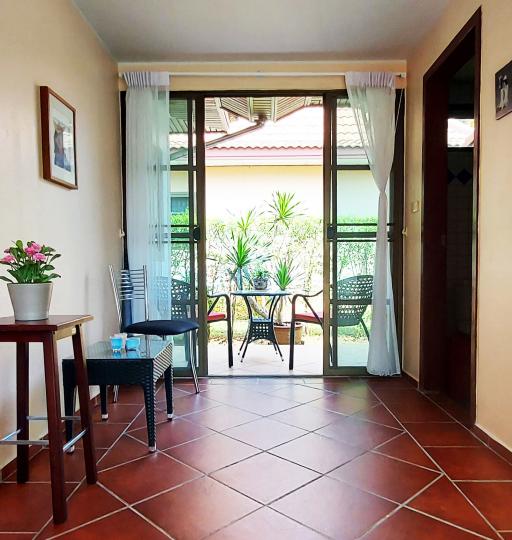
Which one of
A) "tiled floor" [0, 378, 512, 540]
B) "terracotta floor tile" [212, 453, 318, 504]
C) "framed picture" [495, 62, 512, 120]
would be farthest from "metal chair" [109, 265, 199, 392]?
"framed picture" [495, 62, 512, 120]

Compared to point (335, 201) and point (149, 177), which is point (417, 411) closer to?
point (335, 201)

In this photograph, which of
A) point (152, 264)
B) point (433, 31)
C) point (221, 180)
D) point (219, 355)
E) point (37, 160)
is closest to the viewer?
point (37, 160)

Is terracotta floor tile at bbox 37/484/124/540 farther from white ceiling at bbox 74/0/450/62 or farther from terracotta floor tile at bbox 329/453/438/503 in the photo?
white ceiling at bbox 74/0/450/62

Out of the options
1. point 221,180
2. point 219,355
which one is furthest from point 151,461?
point 221,180

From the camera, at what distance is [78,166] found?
2.83 metres

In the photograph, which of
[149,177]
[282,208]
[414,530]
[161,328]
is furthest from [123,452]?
[282,208]

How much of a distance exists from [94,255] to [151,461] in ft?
4.96

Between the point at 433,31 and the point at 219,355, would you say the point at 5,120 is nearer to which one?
the point at 433,31

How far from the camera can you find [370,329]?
11.8ft

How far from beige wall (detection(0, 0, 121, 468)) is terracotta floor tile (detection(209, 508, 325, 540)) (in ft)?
3.63

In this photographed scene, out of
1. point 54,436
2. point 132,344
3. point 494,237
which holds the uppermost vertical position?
point 494,237

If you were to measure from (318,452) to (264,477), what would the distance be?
0.38m

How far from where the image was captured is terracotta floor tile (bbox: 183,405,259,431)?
2631mm

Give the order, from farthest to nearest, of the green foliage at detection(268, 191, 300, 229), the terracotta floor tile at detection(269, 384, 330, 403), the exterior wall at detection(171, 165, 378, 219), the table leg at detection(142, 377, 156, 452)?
1. the exterior wall at detection(171, 165, 378, 219)
2. the green foliage at detection(268, 191, 300, 229)
3. the terracotta floor tile at detection(269, 384, 330, 403)
4. the table leg at detection(142, 377, 156, 452)
